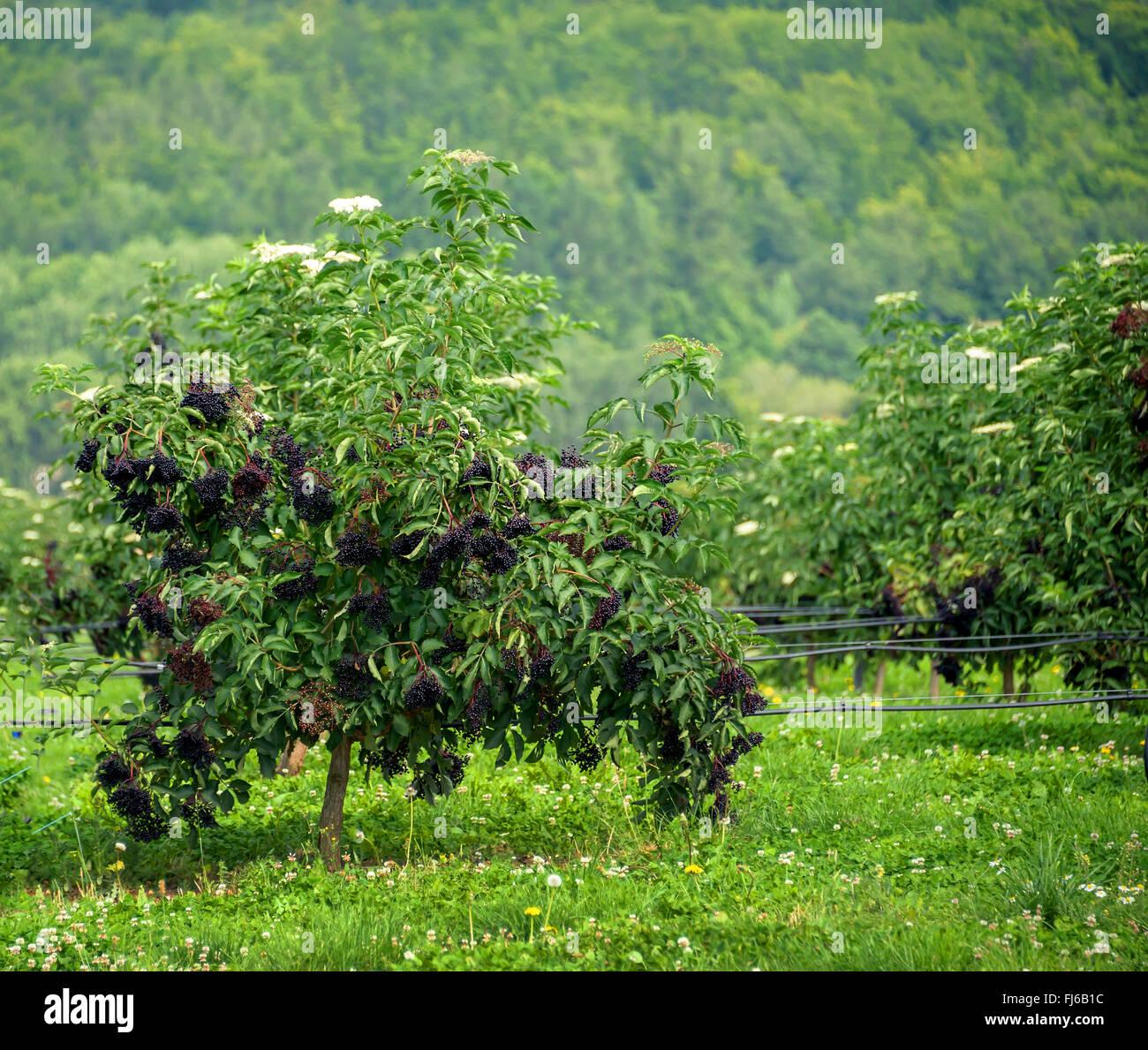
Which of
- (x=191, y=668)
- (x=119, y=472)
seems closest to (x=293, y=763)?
(x=191, y=668)

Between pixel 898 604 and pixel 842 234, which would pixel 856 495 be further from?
pixel 842 234

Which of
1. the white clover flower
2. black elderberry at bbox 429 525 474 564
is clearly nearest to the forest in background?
the white clover flower

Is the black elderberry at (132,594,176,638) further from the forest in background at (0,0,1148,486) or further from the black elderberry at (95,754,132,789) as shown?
the forest in background at (0,0,1148,486)

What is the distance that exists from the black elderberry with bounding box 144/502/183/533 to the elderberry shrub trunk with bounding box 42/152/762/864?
1 cm

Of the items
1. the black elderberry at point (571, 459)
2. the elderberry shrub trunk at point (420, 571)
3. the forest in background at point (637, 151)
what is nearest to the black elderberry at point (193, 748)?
the elderberry shrub trunk at point (420, 571)

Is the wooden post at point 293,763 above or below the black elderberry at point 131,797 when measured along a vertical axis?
above

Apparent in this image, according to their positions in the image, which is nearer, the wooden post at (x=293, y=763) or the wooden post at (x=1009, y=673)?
the wooden post at (x=293, y=763)

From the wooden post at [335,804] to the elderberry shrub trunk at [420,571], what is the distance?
70mm

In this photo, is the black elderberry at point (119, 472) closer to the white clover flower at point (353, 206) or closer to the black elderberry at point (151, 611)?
the black elderberry at point (151, 611)

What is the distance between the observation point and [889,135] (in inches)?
2144

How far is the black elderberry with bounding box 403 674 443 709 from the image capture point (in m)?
4.32

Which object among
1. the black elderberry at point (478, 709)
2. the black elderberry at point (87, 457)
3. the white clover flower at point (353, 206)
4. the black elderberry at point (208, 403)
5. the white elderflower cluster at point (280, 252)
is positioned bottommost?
the black elderberry at point (478, 709)

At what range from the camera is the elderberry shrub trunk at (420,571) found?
14.6 feet

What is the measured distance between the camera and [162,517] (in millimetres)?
4473
